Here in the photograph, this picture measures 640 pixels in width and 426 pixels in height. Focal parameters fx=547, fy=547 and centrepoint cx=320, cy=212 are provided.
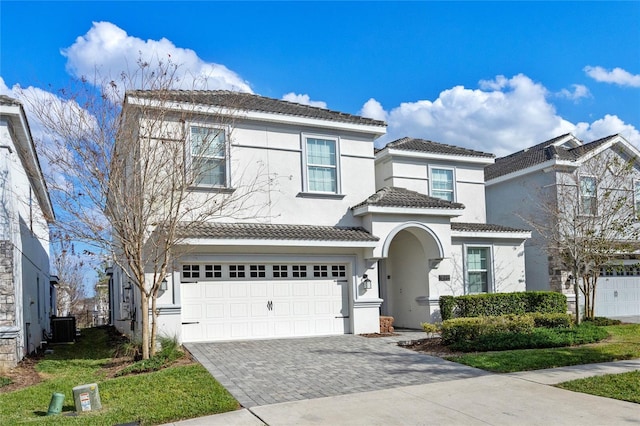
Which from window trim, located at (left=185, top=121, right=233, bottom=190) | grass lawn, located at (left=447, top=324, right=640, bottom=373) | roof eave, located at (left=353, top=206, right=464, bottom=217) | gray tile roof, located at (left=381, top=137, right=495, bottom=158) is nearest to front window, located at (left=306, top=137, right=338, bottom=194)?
roof eave, located at (left=353, top=206, right=464, bottom=217)

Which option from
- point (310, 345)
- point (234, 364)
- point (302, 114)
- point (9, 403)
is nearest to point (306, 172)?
point (302, 114)

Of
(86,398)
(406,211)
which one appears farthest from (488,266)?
(86,398)

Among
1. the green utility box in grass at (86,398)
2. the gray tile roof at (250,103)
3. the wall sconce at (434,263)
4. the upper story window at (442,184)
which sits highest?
the gray tile roof at (250,103)

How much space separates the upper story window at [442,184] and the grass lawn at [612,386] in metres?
11.5

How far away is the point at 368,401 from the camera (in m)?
8.62

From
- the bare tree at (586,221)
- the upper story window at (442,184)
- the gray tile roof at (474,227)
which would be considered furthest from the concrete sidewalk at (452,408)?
the upper story window at (442,184)

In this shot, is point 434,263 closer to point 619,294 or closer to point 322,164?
point 322,164

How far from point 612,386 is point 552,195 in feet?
44.8

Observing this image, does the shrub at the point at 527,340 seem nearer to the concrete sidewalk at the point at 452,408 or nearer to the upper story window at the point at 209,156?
the concrete sidewalk at the point at 452,408

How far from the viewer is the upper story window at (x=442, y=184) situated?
68.5 ft

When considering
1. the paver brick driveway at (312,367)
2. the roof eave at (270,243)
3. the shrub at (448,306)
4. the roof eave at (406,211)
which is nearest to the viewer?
the paver brick driveway at (312,367)

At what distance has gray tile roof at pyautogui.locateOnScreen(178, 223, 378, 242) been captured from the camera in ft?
46.4

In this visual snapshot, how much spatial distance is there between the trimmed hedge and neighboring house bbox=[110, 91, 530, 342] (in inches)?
Result: 21.2

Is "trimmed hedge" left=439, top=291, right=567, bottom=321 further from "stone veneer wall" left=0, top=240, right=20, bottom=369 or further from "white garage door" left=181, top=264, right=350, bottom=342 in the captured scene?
"stone veneer wall" left=0, top=240, right=20, bottom=369
